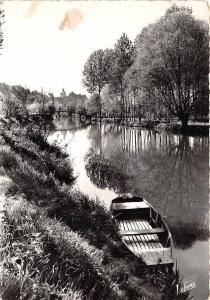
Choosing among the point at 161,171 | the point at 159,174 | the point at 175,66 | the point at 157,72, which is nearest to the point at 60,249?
the point at 159,174

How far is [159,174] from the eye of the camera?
12094 mm

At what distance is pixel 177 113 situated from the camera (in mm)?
14125

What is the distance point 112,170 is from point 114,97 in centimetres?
326

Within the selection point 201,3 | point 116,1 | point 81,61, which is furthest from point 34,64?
point 201,3

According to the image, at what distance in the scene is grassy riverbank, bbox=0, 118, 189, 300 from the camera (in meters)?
3.62

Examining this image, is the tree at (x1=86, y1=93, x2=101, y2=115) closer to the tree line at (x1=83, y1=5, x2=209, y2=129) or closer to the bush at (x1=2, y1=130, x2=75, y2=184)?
the tree line at (x1=83, y1=5, x2=209, y2=129)

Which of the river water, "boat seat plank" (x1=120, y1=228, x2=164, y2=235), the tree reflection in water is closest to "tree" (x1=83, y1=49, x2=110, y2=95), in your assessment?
the river water

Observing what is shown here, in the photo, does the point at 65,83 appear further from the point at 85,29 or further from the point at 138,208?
the point at 138,208

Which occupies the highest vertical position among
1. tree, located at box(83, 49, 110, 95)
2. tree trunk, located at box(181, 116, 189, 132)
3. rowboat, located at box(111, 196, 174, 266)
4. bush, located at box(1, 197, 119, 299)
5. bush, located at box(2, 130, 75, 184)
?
tree, located at box(83, 49, 110, 95)

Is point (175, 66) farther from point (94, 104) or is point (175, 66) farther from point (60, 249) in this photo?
point (60, 249)

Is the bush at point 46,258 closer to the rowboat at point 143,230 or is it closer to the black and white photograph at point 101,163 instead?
the black and white photograph at point 101,163

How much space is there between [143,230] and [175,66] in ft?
24.8

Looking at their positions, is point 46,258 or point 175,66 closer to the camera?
point 46,258

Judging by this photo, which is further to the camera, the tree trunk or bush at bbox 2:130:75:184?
the tree trunk
